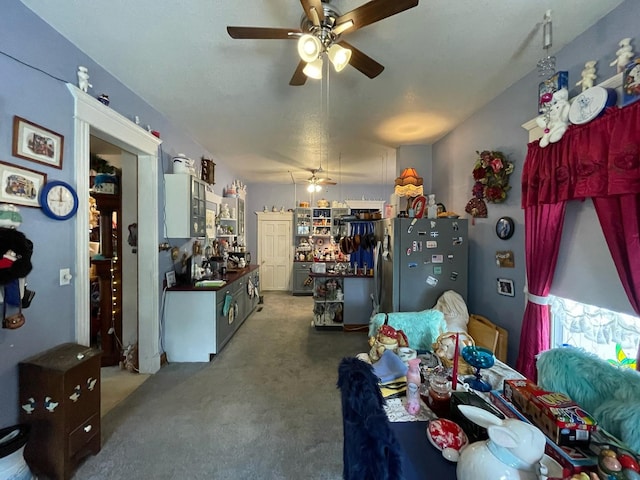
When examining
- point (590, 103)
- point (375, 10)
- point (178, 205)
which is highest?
point (375, 10)

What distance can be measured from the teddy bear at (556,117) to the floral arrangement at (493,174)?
0.49m

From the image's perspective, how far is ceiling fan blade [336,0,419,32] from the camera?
123 cm

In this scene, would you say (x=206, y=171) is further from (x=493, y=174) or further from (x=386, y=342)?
(x=493, y=174)

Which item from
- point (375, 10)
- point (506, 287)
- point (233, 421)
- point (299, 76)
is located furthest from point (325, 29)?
point (233, 421)

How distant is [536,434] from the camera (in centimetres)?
70

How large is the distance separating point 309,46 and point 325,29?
14 cm

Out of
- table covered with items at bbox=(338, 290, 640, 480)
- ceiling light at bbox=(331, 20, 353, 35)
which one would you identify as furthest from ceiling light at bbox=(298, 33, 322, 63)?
table covered with items at bbox=(338, 290, 640, 480)

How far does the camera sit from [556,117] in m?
1.87

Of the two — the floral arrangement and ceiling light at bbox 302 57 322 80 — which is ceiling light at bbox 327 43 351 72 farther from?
the floral arrangement

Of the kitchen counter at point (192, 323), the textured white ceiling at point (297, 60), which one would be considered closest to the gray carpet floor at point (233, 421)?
the kitchen counter at point (192, 323)

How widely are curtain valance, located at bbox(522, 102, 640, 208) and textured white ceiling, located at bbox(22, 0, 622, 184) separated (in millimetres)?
695

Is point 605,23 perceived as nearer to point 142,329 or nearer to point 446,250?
point 446,250

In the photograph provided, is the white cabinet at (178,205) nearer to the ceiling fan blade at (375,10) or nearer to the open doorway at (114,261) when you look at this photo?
the open doorway at (114,261)

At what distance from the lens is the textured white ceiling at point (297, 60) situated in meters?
1.58
